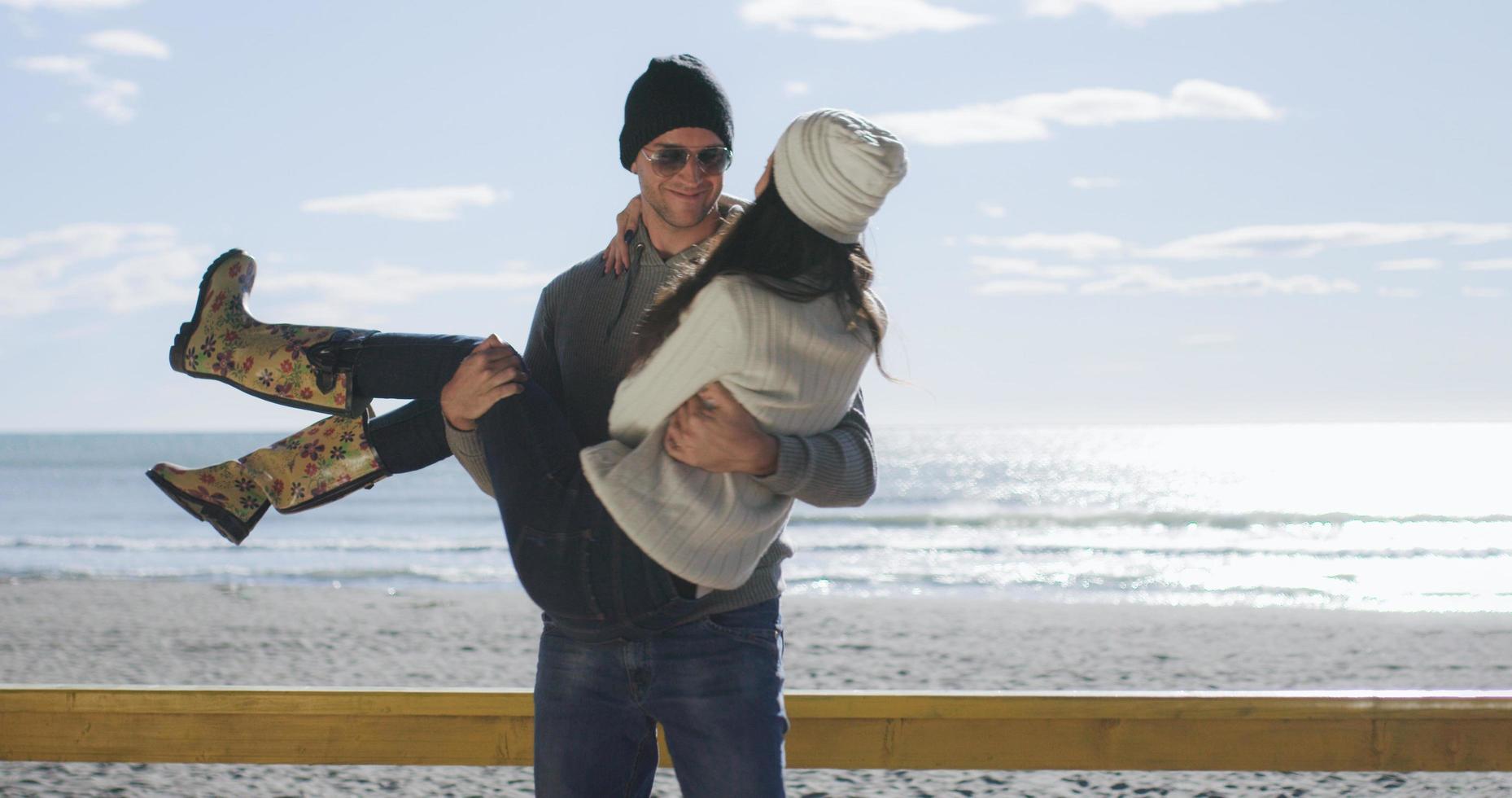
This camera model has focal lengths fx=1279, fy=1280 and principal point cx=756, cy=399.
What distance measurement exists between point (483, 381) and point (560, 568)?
10.4 inches

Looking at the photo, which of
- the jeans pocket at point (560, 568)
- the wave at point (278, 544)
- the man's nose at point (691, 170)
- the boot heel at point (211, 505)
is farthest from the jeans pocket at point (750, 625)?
the wave at point (278, 544)

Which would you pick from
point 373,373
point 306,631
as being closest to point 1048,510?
point 306,631

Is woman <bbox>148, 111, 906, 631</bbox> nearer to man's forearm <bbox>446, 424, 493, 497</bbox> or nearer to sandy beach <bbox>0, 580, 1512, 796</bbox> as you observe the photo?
man's forearm <bbox>446, 424, 493, 497</bbox>

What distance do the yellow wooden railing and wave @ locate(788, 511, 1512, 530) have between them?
19106 millimetres

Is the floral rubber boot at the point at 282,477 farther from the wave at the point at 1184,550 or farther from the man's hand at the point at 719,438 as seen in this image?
the wave at the point at 1184,550

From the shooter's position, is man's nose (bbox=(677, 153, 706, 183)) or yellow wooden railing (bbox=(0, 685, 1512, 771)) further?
yellow wooden railing (bbox=(0, 685, 1512, 771))

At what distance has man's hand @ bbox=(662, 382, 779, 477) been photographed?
1.55 metres

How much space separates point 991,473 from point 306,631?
41.2 m

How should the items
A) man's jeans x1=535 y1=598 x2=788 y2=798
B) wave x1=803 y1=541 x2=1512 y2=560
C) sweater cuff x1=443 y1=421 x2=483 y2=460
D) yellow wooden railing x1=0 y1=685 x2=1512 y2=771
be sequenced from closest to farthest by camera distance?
man's jeans x1=535 y1=598 x2=788 y2=798 < sweater cuff x1=443 y1=421 x2=483 y2=460 < yellow wooden railing x1=0 y1=685 x2=1512 y2=771 < wave x1=803 y1=541 x2=1512 y2=560

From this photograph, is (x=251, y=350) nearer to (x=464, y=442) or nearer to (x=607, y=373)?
(x=464, y=442)

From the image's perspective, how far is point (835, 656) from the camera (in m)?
8.20

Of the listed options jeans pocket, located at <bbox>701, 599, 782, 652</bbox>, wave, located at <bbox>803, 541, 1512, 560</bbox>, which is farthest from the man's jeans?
wave, located at <bbox>803, 541, 1512, 560</bbox>

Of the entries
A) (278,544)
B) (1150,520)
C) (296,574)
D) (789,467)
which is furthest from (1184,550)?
(789,467)

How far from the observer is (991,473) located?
160 ft
